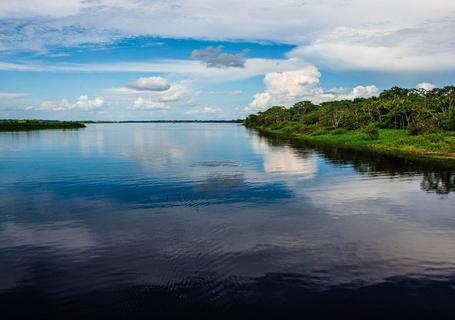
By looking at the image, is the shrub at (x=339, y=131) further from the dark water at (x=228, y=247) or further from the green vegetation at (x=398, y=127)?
the dark water at (x=228, y=247)

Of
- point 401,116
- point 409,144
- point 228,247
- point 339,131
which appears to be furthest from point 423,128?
point 228,247

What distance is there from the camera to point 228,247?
76.2ft

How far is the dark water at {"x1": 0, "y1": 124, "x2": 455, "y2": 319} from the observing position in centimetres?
1694

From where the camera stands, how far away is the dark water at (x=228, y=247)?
16938 millimetres

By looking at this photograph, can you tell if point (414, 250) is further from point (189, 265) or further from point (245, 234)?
point (189, 265)

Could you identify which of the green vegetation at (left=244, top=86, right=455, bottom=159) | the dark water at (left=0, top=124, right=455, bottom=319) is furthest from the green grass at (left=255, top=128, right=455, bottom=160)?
the dark water at (left=0, top=124, right=455, bottom=319)

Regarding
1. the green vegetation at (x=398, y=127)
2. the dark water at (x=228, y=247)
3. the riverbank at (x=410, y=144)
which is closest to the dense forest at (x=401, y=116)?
the green vegetation at (x=398, y=127)

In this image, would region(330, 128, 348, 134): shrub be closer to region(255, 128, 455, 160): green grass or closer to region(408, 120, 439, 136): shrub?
region(255, 128, 455, 160): green grass

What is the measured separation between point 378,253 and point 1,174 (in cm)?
4605

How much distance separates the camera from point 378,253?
2217 cm

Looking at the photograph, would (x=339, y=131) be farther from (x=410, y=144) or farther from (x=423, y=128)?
(x=410, y=144)

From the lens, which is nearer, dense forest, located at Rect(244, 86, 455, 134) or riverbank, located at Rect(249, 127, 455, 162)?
riverbank, located at Rect(249, 127, 455, 162)

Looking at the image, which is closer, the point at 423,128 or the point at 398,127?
the point at 423,128

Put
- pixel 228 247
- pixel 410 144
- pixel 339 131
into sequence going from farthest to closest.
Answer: pixel 339 131 < pixel 410 144 < pixel 228 247
